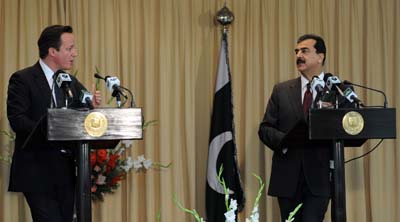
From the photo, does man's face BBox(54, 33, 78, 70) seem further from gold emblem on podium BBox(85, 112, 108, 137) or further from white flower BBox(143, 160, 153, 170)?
white flower BBox(143, 160, 153, 170)

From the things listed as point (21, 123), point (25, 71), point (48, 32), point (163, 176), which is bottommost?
point (163, 176)

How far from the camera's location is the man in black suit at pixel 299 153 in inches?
156

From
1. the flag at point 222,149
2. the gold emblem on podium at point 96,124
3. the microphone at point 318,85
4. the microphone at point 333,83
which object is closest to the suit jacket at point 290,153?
the microphone at point 318,85

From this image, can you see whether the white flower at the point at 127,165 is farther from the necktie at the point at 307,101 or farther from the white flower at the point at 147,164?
the necktie at the point at 307,101

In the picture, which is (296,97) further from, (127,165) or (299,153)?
(127,165)

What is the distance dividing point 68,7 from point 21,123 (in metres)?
1.77

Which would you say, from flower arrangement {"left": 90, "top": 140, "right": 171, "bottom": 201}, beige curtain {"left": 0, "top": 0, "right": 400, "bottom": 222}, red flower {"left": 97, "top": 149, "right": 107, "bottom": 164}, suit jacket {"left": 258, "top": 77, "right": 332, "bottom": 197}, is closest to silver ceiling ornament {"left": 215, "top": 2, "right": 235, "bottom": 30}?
beige curtain {"left": 0, "top": 0, "right": 400, "bottom": 222}

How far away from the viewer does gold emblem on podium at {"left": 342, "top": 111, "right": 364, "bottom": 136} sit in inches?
133

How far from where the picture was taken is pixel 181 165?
504 cm

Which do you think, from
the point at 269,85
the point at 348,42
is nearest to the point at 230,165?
the point at 269,85

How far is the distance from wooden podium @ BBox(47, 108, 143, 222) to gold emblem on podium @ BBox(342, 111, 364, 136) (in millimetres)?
1074

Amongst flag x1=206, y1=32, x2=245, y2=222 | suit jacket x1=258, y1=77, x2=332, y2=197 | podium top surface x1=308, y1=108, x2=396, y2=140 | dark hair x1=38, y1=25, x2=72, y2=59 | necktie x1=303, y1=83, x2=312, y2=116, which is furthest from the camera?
flag x1=206, y1=32, x2=245, y2=222

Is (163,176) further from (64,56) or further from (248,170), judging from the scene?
(64,56)

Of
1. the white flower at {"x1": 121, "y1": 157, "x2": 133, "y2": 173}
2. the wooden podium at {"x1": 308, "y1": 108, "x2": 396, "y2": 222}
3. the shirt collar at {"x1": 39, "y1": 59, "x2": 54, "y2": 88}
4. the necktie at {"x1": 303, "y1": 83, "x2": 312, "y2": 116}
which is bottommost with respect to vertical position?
the white flower at {"x1": 121, "y1": 157, "x2": 133, "y2": 173}
